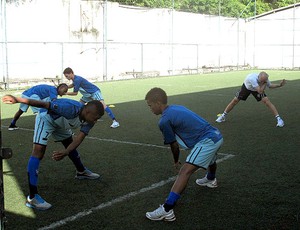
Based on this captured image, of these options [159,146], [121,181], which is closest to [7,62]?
[159,146]

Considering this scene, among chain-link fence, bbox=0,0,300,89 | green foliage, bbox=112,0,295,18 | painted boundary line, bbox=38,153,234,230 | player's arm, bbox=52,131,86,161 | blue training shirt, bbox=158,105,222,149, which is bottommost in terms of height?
painted boundary line, bbox=38,153,234,230

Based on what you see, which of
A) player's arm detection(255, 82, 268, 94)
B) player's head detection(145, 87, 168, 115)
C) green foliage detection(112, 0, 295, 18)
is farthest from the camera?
green foliage detection(112, 0, 295, 18)

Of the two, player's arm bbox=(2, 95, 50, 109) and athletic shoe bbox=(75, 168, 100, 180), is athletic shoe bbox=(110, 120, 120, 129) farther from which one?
player's arm bbox=(2, 95, 50, 109)

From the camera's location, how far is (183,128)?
15.6ft

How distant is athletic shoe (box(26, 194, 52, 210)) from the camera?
16.1 feet

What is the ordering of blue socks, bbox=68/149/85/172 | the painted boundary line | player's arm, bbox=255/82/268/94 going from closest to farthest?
Result: the painted boundary line → blue socks, bbox=68/149/85/172 → player's arm, bbox=255/82/268/94

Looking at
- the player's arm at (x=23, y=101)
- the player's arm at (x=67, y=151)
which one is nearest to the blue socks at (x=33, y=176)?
the player's arm at (x=67, y=151)

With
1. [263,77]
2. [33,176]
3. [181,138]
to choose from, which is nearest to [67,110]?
[33,176]

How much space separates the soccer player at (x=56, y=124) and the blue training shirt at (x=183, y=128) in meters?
0.76

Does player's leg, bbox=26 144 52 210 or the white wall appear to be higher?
the white wall

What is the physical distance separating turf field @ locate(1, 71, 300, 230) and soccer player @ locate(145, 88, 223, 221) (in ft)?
0.72

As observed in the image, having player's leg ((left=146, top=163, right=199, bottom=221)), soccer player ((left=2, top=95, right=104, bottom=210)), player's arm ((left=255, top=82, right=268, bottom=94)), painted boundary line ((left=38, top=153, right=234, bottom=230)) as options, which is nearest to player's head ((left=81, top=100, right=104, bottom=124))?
soccer player ((left=2, top=95, right=104, bottom=210))

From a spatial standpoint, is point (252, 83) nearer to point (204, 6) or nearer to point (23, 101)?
point (23, 101)

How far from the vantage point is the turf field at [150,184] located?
4.59 m
